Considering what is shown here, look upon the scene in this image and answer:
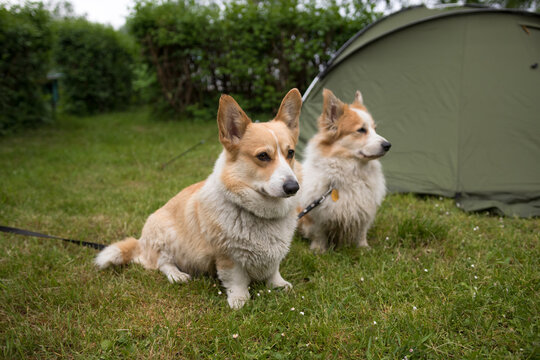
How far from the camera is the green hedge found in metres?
7.38

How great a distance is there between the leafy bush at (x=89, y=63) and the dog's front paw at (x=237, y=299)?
10.8 metres

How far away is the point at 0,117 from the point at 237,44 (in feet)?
18.7

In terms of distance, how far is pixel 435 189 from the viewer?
404cm

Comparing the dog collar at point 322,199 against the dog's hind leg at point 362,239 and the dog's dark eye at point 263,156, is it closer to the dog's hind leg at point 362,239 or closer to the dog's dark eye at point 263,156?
the dog's hind leg at point 362,239

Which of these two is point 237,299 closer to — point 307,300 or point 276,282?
point 276,282

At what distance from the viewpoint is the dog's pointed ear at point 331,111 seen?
9.68ft

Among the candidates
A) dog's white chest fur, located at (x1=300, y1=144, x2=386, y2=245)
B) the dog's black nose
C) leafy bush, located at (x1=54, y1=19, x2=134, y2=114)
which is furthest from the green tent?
leafy bush, located at (x1=54, y1=19, x2=134, y2=114)

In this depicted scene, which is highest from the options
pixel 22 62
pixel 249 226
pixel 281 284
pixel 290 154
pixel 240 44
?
pixel 240 44

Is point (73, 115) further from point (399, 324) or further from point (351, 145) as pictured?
point (399, 324)

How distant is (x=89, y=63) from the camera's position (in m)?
10.8

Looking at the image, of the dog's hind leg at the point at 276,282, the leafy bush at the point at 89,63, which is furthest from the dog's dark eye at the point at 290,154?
the leafy bush at the point at 89,63

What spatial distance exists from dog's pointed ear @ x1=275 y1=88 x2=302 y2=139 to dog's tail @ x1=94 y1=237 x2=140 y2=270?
151 cm

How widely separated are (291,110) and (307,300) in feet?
4.11

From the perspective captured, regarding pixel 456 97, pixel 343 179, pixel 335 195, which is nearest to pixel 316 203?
pixel 335 195
